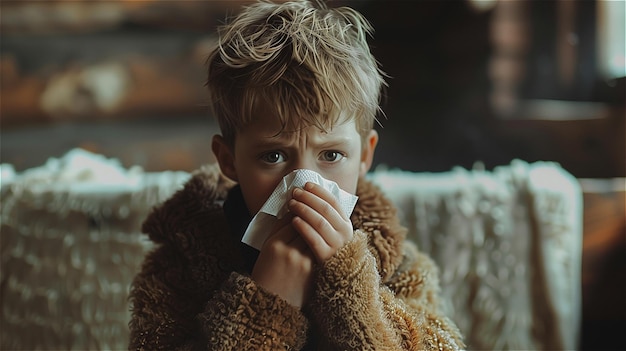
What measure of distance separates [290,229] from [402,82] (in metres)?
1.23

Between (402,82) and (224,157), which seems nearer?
(224,157)

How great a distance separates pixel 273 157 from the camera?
0.69 meters

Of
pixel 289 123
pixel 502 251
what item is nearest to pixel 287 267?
pixel 289 123

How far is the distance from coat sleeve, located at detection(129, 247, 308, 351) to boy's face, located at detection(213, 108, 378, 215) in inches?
3.9

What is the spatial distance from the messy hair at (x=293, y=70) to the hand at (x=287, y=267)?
0.12 meters

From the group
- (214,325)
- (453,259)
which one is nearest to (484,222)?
(453,259)

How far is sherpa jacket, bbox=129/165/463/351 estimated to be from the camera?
2.08 feet

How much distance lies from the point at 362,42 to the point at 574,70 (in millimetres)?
1011

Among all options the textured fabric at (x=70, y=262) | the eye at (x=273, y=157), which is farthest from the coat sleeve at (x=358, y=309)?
the textured fabric at (x=70, y=262)

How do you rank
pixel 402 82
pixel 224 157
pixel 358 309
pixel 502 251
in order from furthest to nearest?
pixel 402 82 < pixel 502 251 < pixel 224 157 < pixel 358 309

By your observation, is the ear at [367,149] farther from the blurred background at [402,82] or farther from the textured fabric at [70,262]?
the blurred background at [402,82]

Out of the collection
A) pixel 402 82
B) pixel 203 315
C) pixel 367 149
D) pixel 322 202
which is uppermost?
Result: pixel 402 82

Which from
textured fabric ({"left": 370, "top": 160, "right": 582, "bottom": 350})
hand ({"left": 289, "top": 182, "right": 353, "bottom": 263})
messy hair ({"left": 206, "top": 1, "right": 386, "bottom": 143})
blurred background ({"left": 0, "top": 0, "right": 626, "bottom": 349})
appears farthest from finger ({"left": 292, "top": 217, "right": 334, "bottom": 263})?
blurred background ({"left": 0, "top": 0, "right": 626, "bottom": 349})

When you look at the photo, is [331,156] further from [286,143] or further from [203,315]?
[203,315]
